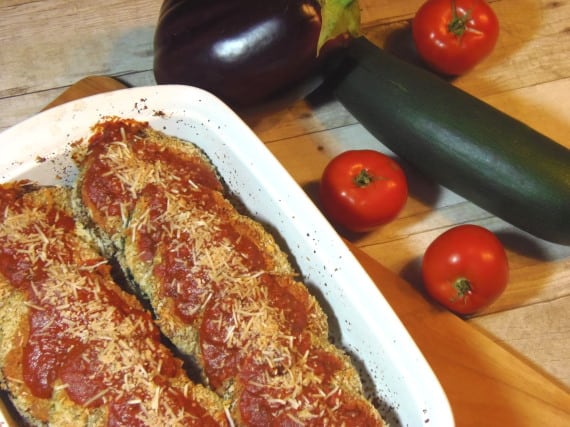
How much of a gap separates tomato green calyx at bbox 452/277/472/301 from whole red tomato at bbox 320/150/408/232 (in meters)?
0.30

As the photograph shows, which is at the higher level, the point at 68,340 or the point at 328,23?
the point at 328,23

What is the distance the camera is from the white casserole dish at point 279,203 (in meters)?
1.55

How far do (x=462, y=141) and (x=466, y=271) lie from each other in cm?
42

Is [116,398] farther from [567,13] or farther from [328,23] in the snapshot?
[567,13]

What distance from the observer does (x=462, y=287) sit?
1.90 m

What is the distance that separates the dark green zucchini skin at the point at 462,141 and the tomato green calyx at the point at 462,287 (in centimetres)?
31

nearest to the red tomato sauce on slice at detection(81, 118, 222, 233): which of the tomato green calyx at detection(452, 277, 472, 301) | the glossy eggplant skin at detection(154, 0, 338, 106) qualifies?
the glossy eggplant skin at detection(154, 0, 338, 106)

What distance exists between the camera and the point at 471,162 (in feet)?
6.65

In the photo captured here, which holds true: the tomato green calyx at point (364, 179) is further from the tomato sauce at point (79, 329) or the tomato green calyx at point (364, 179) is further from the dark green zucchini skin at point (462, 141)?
the tomato sauce at point (79, 329)

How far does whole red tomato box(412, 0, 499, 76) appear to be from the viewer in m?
2.26

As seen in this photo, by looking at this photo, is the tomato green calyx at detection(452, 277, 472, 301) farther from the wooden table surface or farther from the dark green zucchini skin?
the dark green zucchini skin

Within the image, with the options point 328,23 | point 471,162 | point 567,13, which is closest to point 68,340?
point 328,23

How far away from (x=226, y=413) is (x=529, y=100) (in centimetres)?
161

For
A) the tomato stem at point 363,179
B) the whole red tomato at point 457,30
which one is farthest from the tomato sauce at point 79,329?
the whole red tomato at point 457,30
